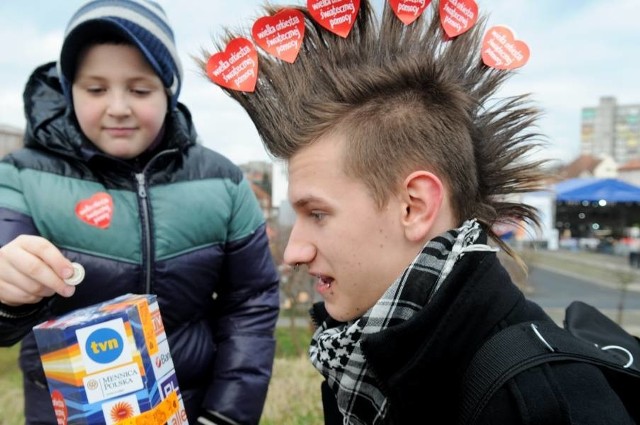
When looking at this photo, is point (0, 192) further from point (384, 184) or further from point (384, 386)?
point (384, 386)

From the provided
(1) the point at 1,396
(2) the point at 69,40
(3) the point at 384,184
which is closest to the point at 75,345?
(3) the point at 384,184

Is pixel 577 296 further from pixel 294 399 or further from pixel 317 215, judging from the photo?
pixel 317 215

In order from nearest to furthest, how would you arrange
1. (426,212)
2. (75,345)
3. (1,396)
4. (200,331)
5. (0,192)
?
(75,345), (426,212), (0,192), (200,331), (1,396)

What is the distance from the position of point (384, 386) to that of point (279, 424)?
200cm

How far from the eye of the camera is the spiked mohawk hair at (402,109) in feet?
4.20

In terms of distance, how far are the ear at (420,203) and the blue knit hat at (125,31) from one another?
2.93ft

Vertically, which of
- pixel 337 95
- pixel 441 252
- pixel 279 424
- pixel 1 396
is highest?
pixel 337 95

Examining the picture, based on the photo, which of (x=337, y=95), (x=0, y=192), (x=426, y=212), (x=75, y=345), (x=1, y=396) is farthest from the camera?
(x=1, y=396)

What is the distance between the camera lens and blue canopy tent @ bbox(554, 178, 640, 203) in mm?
18281

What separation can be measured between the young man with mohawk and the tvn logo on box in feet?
1.31

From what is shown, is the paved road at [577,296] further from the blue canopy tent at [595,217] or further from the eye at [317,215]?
the blue canopy tent at [595,217]

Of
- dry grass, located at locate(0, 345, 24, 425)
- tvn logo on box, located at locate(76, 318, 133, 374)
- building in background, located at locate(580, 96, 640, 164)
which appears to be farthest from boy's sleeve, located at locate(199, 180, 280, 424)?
building in background, located at locate(580, 96, 640, 164)

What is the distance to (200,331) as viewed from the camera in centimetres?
183

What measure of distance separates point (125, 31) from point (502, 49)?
1012 millimetres
